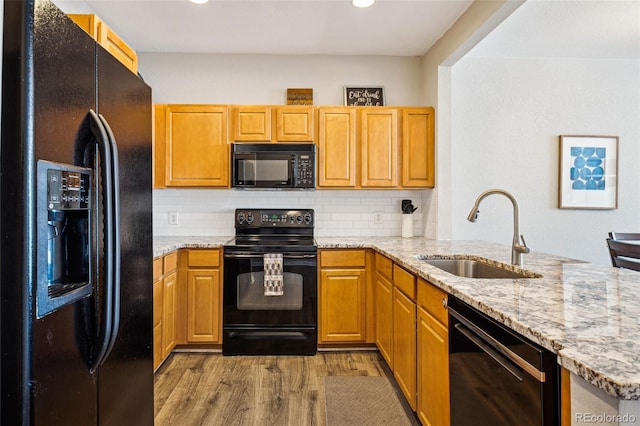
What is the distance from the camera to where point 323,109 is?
3.26 meters

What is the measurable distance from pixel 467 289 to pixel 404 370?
Answer: 3.35ft

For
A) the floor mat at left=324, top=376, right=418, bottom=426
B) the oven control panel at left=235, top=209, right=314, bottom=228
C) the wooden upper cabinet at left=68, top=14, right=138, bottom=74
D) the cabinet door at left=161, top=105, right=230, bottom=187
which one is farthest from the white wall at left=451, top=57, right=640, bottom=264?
the wooden upper cabinet at left=68, top=14, right=138, bottom=74

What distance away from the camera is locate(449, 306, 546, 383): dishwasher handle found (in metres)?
0.96

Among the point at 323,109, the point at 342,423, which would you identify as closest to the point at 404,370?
the point at 342,423

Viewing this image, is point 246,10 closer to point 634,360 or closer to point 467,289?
point 467,289

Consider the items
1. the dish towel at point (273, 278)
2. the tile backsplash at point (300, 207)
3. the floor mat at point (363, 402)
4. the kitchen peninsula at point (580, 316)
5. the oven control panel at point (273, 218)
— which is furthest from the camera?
the tile backsplash at point (300, 207)

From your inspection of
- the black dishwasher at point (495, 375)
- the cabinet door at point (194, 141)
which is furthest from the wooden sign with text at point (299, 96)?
the black dishwasher at point (495, 375)

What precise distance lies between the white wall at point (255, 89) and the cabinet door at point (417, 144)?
0.33 meters

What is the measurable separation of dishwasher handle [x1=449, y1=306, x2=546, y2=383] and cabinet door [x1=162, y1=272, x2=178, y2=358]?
2.00 metres

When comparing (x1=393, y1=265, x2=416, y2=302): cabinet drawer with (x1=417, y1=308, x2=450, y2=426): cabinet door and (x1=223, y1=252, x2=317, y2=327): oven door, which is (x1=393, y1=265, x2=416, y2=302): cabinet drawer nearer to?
(x1=417, y1=308, x2=450, y2=426): cabinet door

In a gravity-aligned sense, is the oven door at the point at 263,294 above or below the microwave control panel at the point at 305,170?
below

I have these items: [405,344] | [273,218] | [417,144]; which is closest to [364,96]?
[417,144]

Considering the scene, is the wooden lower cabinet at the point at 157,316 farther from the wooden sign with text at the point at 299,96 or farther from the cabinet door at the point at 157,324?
the wooden sign with text at the point at 299,96

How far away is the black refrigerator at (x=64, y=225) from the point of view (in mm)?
788
